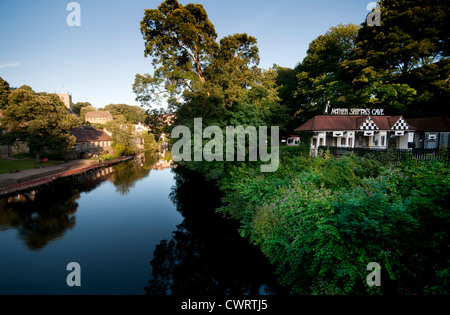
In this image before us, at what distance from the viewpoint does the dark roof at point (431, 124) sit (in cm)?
2317

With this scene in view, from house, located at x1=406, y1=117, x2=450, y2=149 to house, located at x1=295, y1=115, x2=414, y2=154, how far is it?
2.40 meters

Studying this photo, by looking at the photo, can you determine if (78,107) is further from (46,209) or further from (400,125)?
(400,125)

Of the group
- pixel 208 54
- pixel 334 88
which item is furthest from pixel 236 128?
pixel 334 88

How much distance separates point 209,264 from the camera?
1040cm

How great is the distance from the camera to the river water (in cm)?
887

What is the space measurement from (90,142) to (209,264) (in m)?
51.0

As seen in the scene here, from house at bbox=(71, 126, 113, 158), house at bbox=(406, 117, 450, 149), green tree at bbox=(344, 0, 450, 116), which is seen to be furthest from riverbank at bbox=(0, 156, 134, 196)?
house at bbox=(406, 117, 450, 149)

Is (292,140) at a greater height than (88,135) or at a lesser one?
lesser

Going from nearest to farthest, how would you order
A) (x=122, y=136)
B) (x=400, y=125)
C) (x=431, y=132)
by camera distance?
(x=400, y=125) < (x=431, y=132) < (x=122, y=136)

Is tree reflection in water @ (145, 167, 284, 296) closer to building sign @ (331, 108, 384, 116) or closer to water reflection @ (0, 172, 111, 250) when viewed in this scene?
water reflection @ (0, 172, 111, 250)

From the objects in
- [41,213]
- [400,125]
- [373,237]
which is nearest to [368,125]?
[400,125]

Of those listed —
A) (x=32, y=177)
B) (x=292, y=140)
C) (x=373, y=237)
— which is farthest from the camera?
(x=292, y=140)

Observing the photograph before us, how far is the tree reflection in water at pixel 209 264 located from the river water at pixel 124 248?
4 centimetres

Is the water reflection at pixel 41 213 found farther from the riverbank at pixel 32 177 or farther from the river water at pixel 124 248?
the riverbank at pixel 32 177
